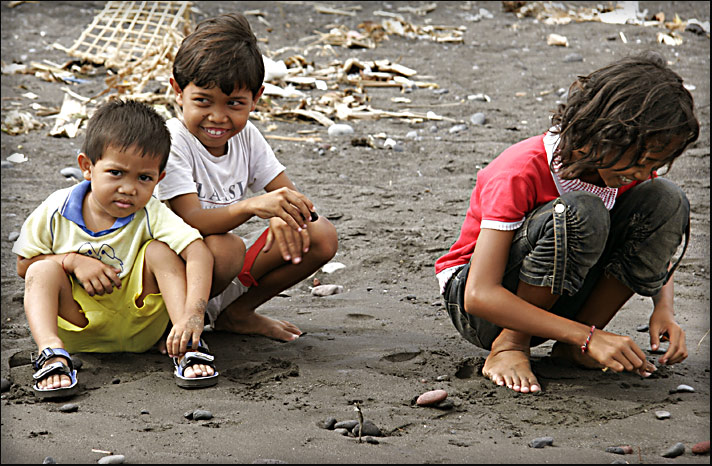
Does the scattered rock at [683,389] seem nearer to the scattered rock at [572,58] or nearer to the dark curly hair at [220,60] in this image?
the dark curly hair at [220,60]

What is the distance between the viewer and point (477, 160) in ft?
19.5

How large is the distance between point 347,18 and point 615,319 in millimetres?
8626

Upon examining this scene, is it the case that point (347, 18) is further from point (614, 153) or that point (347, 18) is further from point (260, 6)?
point (614, 153)

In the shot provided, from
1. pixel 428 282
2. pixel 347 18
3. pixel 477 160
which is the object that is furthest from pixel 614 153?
pixel 347 18

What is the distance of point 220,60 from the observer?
9.80 ft

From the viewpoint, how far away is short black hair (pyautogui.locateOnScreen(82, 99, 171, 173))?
9.11ft

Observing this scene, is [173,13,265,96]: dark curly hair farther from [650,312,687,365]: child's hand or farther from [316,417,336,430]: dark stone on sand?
[650,312,687,365]: child's hand

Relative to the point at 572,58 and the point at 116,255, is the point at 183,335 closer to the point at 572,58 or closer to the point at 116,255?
the point at 116,255

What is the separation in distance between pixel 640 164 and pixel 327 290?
6.06ft

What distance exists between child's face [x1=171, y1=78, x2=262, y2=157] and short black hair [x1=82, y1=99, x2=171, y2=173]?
20cm

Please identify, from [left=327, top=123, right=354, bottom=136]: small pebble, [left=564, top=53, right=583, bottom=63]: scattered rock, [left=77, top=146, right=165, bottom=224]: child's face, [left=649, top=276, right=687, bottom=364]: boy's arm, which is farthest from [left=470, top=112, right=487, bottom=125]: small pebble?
[left=77, top=146, right=165, bottom=224]: child's face

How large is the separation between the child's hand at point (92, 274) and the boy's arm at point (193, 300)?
25 cm

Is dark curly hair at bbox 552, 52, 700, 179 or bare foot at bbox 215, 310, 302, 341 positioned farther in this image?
bare foot at bbox 215, 310, 302, 341

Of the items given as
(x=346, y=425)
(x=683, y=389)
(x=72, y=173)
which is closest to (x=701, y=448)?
(x=683, y=389)
